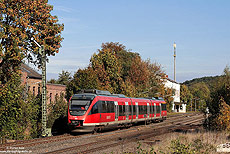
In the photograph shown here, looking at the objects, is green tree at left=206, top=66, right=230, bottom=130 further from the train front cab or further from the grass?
the train front cab

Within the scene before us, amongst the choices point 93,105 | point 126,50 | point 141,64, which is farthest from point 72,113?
point 126,50

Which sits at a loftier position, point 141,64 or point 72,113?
point 141,64

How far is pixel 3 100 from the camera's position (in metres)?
27.6

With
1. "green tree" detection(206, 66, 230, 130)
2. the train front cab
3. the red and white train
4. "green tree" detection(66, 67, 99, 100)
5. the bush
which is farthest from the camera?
"green tree" detection(66, 67, 99, 100)

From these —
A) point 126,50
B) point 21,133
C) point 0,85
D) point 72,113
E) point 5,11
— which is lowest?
point 21,133

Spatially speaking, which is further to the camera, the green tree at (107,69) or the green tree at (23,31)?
the green tree at (107,69)

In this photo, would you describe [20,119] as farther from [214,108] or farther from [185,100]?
[185,100]

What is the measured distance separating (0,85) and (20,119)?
11.9 ft

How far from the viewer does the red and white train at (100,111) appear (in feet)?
82.9

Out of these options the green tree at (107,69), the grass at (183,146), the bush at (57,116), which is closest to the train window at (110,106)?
the bush at (57,116)

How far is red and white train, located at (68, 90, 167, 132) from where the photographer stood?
25.3 meters

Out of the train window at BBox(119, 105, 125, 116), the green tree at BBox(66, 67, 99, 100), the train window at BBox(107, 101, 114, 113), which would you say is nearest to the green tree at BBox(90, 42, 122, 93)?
the green tree at BBox(66, 67, 99, 100)

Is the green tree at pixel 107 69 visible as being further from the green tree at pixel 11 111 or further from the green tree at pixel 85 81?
the green tree at pixel 11 111

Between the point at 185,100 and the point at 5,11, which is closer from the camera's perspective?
the point at 5,11
